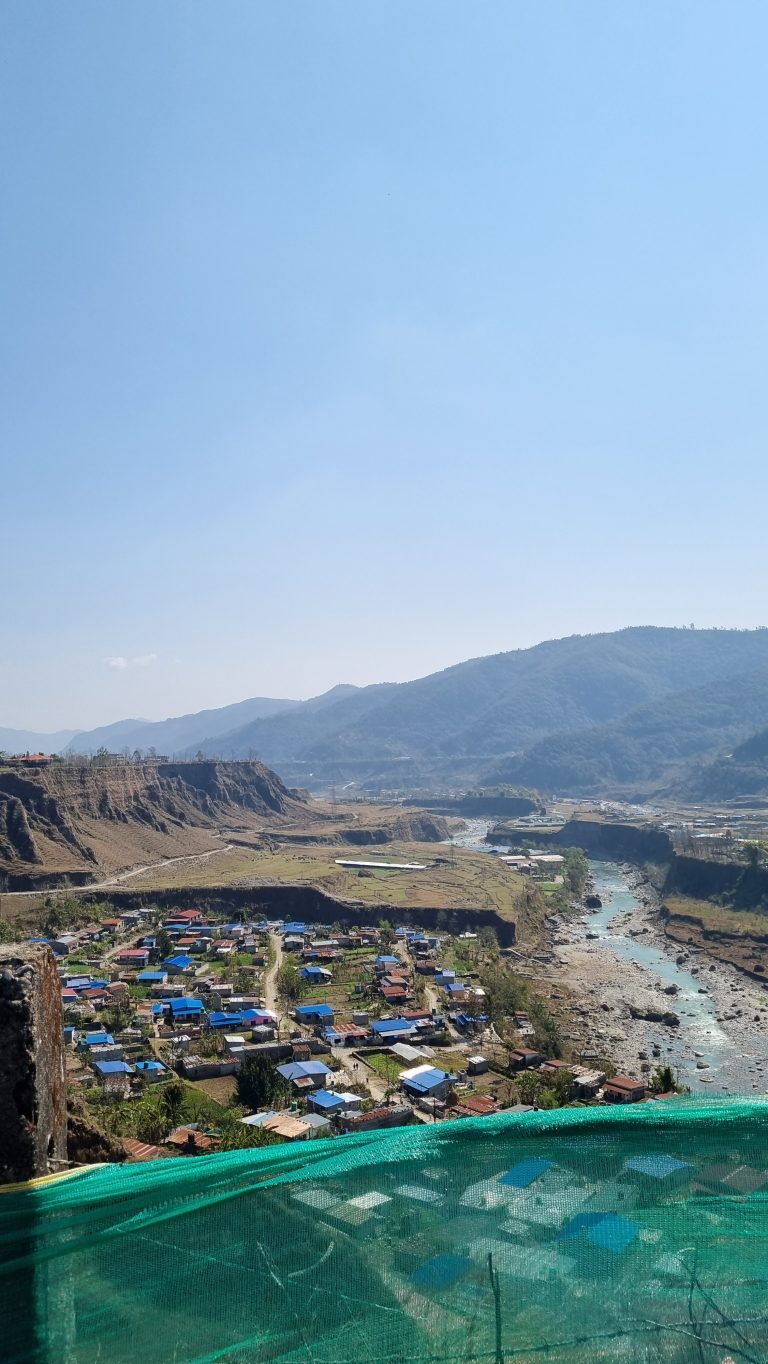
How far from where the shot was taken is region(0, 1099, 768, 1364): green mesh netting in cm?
196

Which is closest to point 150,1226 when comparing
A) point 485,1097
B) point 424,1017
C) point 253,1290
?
point 253,1290

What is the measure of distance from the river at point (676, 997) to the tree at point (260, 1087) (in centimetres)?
900

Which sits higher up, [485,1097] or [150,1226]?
[150,1226]

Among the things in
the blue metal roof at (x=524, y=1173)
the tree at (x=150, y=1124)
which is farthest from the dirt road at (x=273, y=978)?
the blue metal roof at (x=524, y=1173)

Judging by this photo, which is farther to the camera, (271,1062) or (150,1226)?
(271,1062)

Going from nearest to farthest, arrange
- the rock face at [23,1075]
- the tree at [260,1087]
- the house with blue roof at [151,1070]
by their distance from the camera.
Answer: the rock face at [23,1075] → the tree at [260,1087] → the house with blue roof at [151,1070]

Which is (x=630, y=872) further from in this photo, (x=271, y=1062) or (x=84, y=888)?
(x=271, y=1062)

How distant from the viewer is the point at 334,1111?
17.2 metres

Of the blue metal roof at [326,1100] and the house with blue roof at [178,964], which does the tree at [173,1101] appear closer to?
the blue metal roof at [326,1100]

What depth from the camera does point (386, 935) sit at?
3556 centimetres

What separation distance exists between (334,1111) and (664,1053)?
10242 mm

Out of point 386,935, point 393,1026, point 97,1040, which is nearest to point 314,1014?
point 393,1026

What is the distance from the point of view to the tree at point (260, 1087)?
1791 centimetres

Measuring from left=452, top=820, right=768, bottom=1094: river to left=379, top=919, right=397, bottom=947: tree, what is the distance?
7136mm
